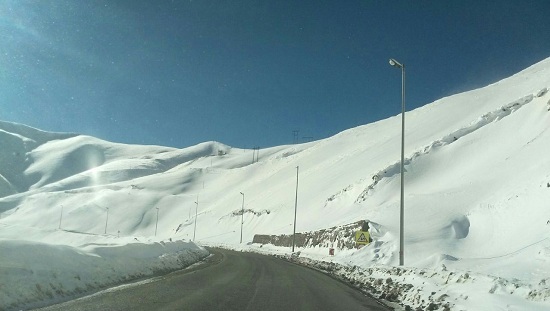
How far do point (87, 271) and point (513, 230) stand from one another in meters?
26.5

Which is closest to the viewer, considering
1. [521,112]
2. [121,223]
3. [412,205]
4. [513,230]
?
[513,230]

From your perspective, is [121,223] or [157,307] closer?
[157,307]

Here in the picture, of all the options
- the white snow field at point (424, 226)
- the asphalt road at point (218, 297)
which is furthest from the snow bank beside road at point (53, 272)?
the asphalt road at point (218, 297)

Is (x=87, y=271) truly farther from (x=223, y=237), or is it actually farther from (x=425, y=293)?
(x=223, y=237)

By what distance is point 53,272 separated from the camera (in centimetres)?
1282

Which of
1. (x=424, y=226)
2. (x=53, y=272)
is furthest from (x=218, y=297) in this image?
(x=424, y=226)

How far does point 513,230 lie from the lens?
100ft

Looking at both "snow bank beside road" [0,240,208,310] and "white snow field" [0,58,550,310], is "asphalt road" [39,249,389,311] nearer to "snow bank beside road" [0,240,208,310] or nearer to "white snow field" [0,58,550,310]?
Answer: "snow bank beside road" [0,240,208,310]

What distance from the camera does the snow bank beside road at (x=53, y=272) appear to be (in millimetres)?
10805

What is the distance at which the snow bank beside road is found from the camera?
1080cm

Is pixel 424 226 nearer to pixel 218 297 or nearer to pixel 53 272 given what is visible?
pixel 218 297

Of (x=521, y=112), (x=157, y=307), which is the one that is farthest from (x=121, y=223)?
(x=157, y=307)

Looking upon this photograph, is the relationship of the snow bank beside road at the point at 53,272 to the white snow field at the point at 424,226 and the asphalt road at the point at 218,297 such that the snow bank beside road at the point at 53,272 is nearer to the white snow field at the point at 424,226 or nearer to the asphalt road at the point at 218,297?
the white snow field at the point at 424,226

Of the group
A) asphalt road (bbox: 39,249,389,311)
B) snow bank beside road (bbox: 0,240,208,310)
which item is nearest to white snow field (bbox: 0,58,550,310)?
snow bank beside road (bbox: 0,240,208,310)
